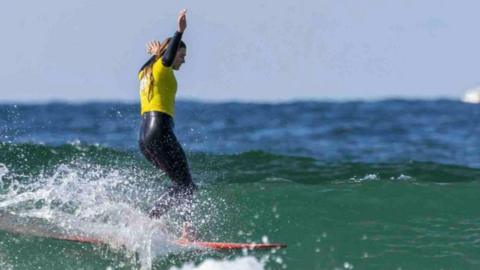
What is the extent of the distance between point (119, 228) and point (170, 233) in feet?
1.71

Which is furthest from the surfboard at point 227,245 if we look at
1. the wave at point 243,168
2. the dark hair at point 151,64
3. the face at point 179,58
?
the wave at point 243,168

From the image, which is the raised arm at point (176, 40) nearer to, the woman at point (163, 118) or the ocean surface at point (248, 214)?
the woman at point (163, 118)

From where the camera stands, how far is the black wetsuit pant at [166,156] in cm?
898

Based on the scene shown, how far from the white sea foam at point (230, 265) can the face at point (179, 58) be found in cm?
190

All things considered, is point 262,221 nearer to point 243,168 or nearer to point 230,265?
point 230,265

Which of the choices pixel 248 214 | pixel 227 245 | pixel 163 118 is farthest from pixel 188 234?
pixel 248 214

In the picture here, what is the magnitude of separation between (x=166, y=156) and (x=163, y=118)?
1.18ft

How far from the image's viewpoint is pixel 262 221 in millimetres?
11422

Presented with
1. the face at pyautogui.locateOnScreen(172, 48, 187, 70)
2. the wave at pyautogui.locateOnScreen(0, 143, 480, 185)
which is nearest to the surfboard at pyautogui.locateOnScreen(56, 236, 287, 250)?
the face at pyautogui.locateOnScreen(172, 48, 187, 70)

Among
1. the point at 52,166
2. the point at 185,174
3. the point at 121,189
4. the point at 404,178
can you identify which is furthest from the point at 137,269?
the point at 52,166

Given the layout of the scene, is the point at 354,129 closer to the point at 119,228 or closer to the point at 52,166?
the point at 52,166

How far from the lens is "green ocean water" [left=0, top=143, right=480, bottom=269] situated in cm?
955

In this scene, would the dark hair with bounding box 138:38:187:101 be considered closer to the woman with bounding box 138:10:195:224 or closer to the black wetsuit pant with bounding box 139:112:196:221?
the woman with bounding box 138:10:195:224

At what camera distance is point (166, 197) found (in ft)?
30.3
